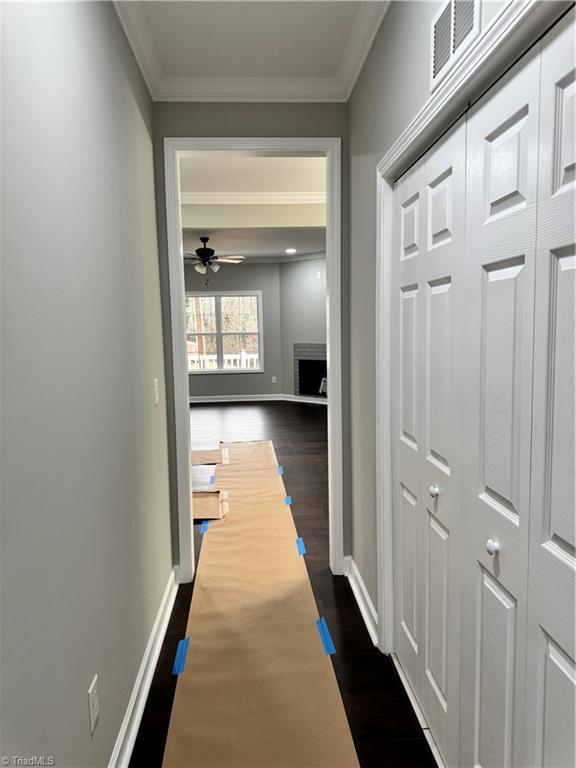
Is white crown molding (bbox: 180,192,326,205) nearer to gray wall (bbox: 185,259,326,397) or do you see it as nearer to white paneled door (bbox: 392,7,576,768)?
gray wall (bbox: 185,259,326,397)

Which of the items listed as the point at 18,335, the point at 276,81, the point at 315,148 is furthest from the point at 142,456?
the point at 276,81

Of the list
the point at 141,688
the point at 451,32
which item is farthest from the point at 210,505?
the point at 451,32

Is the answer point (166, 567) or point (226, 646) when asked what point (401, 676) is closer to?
point (226, 646)

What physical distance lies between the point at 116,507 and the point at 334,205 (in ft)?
6.05

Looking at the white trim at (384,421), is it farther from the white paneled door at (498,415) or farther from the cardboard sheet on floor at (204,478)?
the cardboard sheet on floor at (204,478)

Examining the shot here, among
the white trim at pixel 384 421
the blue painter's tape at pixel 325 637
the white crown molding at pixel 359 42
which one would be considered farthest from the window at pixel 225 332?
the white trim at pixel 384 421

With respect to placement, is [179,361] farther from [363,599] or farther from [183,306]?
[363,599]

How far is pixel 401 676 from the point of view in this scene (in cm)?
195

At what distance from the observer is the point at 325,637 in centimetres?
222

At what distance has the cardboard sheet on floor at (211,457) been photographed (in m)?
5.19

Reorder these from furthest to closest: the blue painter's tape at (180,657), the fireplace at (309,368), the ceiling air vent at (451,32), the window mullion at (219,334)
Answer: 1. the window mullion at (219,334)
2. the fireplace at (309,368)
3. the blue painter's tape at (180,657)
4. the ceiling air vent at (451,32)

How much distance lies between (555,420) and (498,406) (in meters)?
0.21

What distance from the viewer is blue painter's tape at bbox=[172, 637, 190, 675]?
2.03 meters

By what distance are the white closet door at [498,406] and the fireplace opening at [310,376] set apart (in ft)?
24.6
